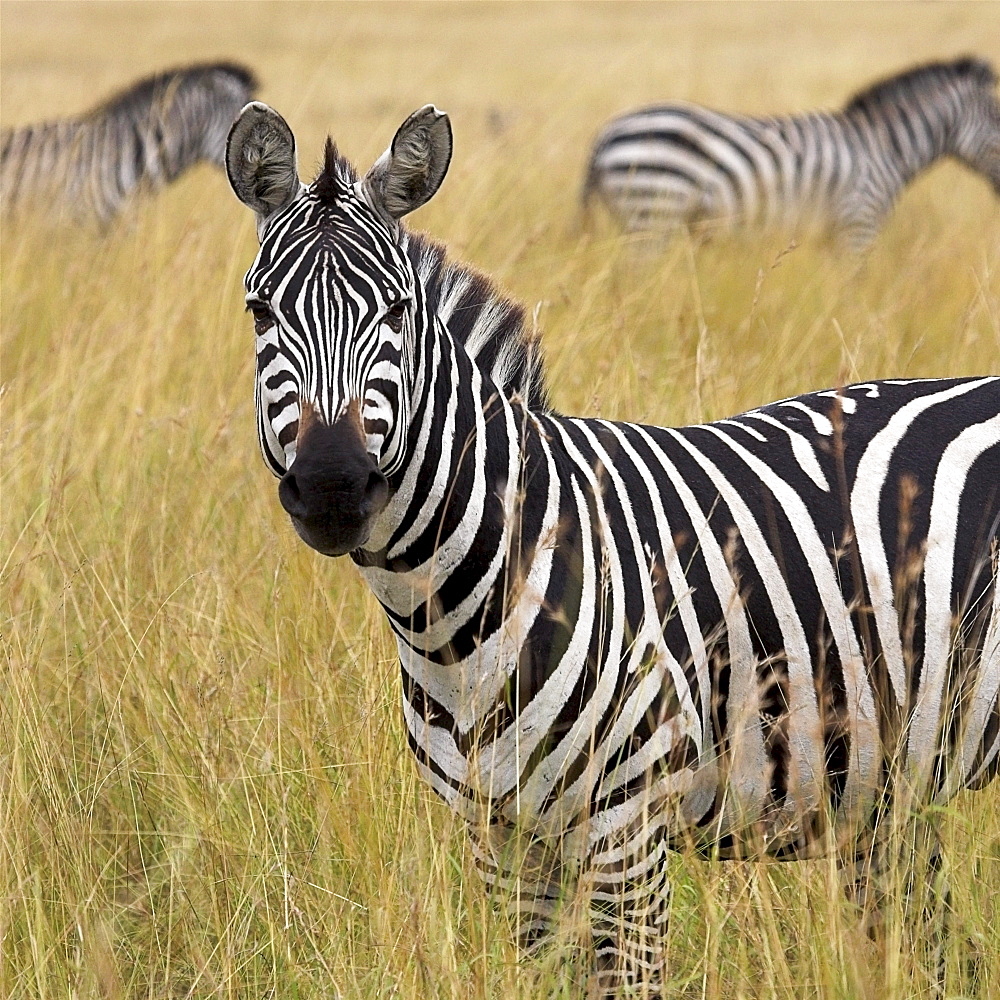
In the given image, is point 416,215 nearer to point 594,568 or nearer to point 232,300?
point 232,300

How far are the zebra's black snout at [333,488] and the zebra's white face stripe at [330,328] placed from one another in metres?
0.06

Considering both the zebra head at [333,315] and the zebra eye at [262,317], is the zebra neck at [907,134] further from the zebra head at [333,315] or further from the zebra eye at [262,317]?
the zebra eye at [262,317]

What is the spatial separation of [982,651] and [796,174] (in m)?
7.65

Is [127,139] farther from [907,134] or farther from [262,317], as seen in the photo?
[262,317]

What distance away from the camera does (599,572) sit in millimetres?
2570

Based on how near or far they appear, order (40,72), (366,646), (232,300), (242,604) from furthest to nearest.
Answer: (40,72) → (232,300) → (242,604) → (366,646)

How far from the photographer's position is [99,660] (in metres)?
3.77

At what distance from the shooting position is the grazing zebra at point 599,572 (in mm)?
2406

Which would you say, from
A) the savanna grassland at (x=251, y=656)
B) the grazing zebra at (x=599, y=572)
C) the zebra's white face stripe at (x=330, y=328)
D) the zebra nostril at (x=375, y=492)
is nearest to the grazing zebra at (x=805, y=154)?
the savanna grassland at (x=251, y=656)

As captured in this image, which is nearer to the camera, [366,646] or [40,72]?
[366,646]

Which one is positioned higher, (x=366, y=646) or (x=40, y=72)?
(x=40, y=72)

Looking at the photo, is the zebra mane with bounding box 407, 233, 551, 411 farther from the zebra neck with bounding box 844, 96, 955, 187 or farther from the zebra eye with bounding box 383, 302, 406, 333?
the zebra neck with bounding box 844, 96, 955, 187

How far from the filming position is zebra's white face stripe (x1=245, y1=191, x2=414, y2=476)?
2.30 metres

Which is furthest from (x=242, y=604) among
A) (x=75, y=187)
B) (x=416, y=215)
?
(x=75, y=187)
